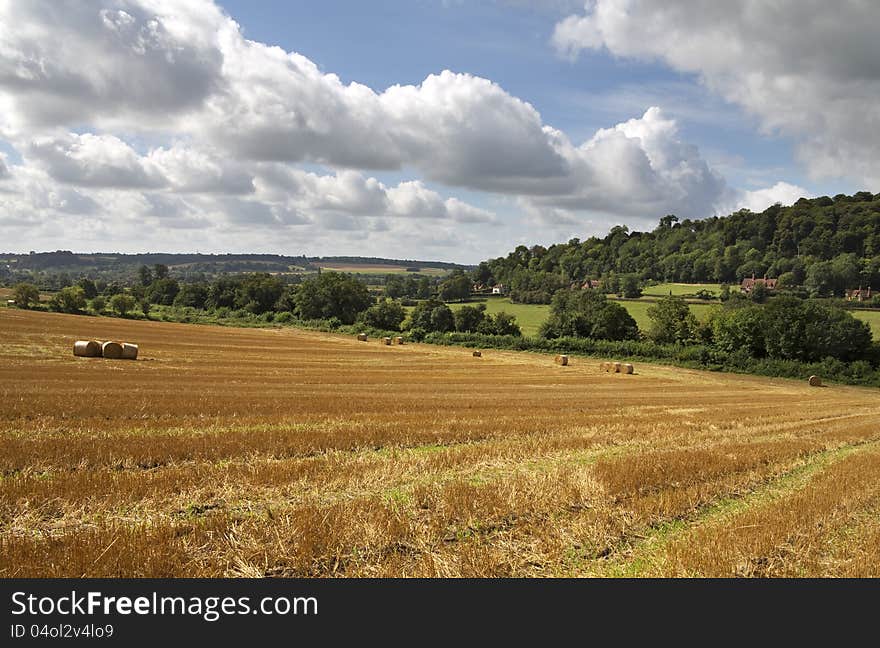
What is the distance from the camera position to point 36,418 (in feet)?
47.5

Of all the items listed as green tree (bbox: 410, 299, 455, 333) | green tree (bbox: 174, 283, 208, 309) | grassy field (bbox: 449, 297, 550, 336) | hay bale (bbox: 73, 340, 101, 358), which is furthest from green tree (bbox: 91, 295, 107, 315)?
hay bale (bbox: 73, 340, 101, 358)

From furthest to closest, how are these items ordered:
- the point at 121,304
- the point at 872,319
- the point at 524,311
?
1. the point at 524,311
2. the point at 121,304
3. the point at 872,319

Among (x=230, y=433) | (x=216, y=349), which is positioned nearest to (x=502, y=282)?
(x=216, y=349)

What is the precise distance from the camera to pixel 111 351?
35.6 m

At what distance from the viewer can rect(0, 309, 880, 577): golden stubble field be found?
6.82 meters

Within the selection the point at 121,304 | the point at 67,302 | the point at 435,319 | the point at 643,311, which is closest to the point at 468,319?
the point at 435,319

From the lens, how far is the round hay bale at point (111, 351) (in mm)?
35375

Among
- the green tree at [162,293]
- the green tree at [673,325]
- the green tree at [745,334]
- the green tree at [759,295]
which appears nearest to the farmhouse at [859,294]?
the green tree at [759,295]

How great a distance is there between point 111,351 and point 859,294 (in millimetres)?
127819

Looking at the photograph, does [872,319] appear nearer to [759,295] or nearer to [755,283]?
[759,295]

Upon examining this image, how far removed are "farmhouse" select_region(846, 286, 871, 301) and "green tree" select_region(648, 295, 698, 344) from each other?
4475 centimetres

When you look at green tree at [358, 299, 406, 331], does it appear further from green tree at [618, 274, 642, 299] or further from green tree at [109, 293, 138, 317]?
green tree at [618, 274, 642, 299]

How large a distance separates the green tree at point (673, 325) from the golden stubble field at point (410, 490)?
65.2 metres

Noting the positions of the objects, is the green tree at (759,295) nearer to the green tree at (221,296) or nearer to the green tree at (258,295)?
the green tree at (258,295)
